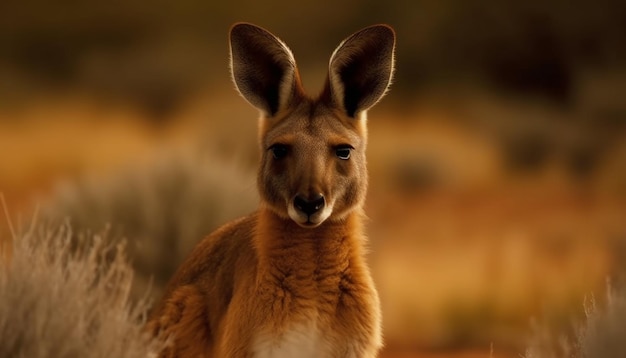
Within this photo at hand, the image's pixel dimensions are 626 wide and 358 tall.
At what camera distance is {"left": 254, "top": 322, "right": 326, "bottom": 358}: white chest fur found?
6.50m

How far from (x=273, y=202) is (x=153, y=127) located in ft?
66.1

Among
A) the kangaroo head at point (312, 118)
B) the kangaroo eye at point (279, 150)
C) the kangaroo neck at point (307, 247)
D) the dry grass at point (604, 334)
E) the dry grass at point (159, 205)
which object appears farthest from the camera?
the dry grass at point (159, 205)

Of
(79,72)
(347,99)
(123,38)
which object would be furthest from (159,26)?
(347,99)

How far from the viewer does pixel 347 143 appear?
6730 mm

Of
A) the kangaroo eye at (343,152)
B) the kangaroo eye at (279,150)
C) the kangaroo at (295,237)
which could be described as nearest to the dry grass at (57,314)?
the kangaroo at (295,237)

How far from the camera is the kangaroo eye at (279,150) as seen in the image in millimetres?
6699

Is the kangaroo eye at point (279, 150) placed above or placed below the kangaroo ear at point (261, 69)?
below

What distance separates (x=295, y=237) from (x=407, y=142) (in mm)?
17490

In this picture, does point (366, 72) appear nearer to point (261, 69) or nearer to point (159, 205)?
point (261, 69)

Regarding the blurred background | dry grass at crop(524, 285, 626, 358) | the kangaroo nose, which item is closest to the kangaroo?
the kangaroo nose

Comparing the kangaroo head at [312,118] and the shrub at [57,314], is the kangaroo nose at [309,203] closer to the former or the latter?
the kangaroo head at [312,118]

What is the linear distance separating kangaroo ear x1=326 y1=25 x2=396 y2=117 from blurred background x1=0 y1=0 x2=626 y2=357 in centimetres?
210

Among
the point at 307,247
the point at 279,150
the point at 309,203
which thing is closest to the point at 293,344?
the point at 307,247

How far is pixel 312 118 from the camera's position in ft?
22.4
